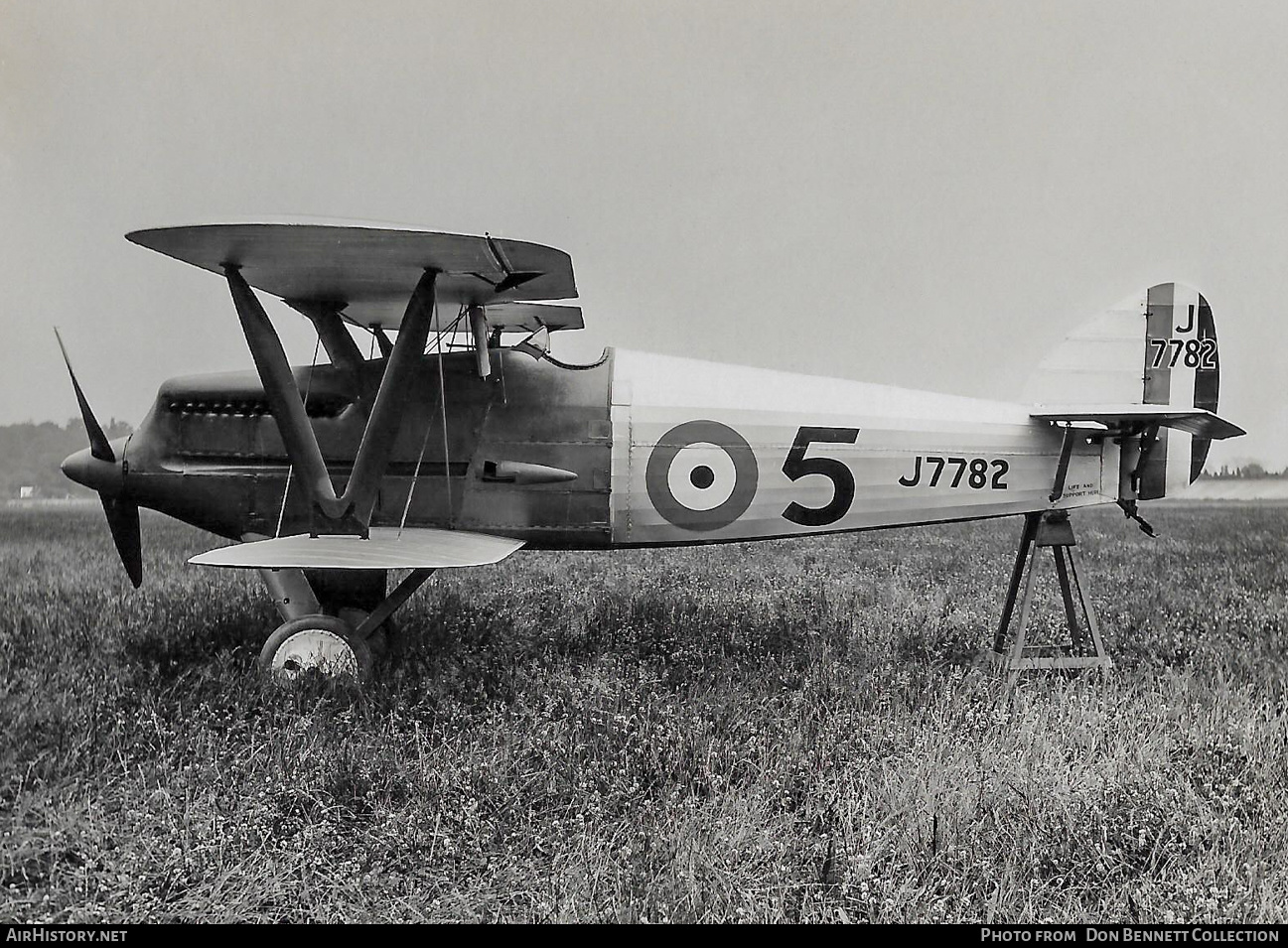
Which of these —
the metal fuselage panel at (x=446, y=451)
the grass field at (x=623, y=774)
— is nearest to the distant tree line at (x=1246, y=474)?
the grass field at (x=623, y=774)

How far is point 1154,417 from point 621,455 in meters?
2.92

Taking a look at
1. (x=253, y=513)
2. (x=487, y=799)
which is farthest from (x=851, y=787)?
(x=253, y=513)

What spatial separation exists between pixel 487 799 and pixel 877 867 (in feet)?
4.34

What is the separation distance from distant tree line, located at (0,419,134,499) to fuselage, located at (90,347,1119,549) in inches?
16.8

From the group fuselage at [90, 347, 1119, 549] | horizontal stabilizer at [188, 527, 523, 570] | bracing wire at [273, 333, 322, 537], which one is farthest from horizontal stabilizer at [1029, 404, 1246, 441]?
bracing wire at [273, 333, 322, 537]

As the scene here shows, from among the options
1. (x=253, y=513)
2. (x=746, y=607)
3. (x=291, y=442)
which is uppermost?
(x=291, y=442)

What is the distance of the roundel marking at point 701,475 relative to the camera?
4344 millimetres

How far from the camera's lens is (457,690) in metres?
3.76

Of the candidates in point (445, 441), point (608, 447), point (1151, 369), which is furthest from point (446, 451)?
point (1151, 369)

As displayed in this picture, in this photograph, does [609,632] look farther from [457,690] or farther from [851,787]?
[851,787]

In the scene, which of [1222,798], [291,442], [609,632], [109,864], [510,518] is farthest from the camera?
[609,632]

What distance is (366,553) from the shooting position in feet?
11.4
